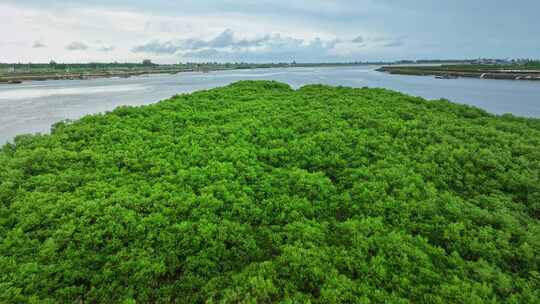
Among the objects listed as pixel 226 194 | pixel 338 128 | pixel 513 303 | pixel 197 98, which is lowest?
pixel 513 303

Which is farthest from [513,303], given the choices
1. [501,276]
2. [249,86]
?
[249,86]

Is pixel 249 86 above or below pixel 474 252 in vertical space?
above

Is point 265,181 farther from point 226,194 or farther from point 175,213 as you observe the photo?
point 175,213

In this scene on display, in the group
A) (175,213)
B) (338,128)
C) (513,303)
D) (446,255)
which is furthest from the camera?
(338,128)

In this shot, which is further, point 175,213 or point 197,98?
point 197,98

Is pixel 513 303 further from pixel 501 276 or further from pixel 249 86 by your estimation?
pixel 249 86

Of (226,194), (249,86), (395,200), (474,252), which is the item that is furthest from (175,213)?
(249,86)

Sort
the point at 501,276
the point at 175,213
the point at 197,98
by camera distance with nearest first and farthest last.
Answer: the point at 501,276, the point at 175,213, the point at 197,98
